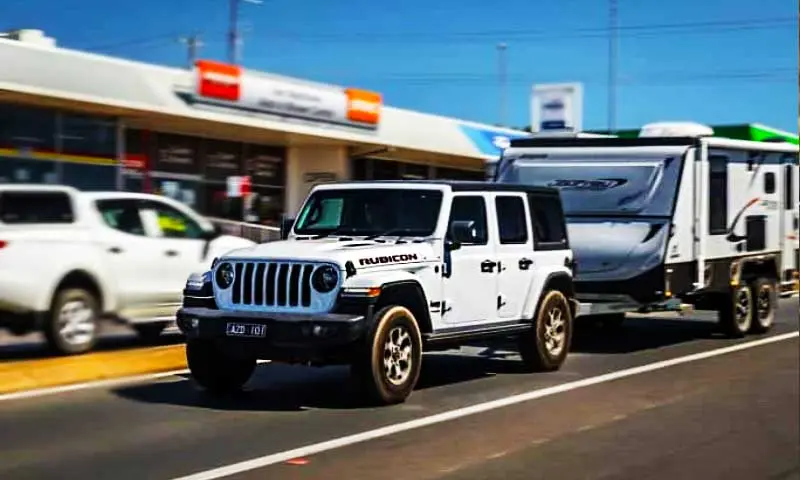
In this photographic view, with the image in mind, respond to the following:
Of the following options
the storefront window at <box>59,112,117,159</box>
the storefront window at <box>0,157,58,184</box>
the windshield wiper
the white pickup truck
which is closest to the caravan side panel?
the windshield wiper

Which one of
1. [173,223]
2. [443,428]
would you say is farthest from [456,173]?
[443,428]

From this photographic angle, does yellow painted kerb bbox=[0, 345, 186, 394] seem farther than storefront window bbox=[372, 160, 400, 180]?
No

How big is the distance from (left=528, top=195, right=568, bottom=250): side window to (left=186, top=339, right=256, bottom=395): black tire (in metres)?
3.41

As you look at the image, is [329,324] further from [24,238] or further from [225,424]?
[24,238]

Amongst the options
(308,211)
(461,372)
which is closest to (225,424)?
(308,211)

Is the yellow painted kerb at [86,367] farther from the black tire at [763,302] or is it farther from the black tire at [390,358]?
the black tire at [763,302]

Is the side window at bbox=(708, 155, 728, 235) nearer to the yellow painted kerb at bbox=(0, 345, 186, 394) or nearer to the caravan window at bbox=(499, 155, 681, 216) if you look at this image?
the caravan window at bbox=(499, 155, 681, 216)

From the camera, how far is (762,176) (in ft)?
55.1

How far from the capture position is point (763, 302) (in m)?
16.9

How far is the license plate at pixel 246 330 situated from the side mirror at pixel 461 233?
6.78 ft

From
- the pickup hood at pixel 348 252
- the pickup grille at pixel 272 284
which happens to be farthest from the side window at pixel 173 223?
the pickup grille at pixel 272 284

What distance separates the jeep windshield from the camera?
1078 cm

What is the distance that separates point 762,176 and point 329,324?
9.57 metres

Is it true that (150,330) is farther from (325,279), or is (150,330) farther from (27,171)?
(325,279)
